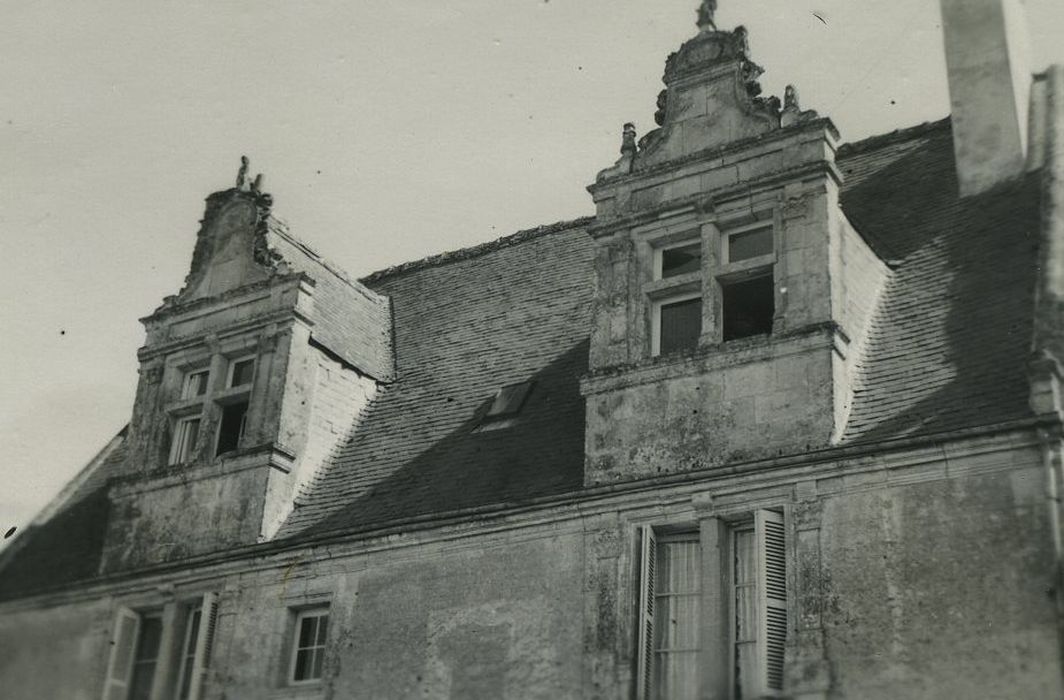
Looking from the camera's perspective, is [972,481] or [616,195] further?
[616,195]

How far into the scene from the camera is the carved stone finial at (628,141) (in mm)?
14367

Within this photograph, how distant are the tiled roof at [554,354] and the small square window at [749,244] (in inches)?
48.1

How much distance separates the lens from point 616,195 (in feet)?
46.5

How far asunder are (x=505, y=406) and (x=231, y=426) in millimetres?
3168

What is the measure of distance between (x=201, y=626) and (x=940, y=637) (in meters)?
7.25

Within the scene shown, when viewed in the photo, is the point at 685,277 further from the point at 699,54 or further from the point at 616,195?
the point at 699,54

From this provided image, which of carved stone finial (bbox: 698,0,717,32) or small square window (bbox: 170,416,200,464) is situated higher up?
carved stone finial (bbox: 698,0,717,32)

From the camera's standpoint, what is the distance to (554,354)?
15.5m

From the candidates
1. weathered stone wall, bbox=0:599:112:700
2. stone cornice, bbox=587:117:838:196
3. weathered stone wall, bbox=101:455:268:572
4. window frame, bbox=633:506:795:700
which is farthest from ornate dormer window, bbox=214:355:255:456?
window frame, bbox=633:506:795:700

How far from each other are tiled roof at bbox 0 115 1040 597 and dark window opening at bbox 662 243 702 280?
5.18 ft

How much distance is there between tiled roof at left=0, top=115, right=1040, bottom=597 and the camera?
39.8 ft

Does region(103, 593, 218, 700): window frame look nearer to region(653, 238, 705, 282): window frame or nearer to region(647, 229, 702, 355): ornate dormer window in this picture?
region(647, 229, 702, 355): ornate dormer window

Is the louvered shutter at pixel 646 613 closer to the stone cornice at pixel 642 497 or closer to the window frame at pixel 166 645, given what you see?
the stone cornice at pixel 642 497

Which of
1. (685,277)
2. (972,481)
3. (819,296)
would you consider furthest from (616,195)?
(972,481)
